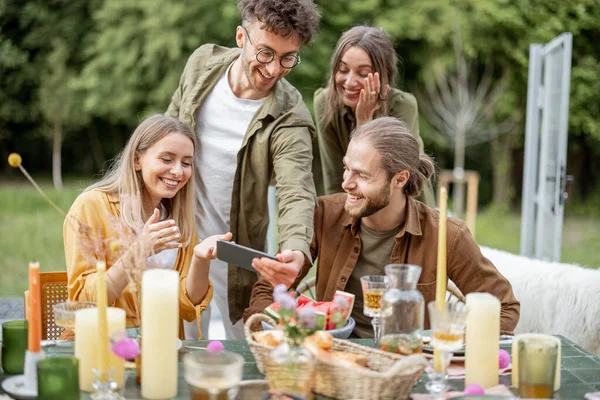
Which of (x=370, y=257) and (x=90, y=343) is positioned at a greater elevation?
(x=370, y=257)

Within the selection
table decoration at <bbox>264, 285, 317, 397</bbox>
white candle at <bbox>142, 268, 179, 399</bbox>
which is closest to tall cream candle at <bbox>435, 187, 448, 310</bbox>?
table decoration at <bbox>264, 285, 317, 397</bbox>

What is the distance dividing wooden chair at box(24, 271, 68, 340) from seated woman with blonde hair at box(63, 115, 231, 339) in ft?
0.63

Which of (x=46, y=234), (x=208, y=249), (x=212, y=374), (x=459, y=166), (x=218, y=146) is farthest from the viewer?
(x=459, y=166)

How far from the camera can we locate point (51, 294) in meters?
2.46

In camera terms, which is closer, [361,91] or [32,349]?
[32,349]

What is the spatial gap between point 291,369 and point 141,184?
3.92 ft

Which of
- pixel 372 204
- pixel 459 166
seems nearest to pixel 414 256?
pixel 372 204

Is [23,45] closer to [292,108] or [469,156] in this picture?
[469,156]

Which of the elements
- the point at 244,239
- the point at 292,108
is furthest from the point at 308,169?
the point at 244,239

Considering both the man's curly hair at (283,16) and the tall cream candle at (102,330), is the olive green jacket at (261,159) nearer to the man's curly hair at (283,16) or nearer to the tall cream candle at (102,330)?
the man's curly hair at (283,16)

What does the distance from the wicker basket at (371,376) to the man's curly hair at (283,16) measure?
119 cm

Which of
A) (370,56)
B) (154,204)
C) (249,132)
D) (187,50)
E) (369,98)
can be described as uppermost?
(187,50)

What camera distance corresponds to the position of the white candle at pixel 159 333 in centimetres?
159

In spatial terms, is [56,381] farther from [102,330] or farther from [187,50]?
[187,50]
